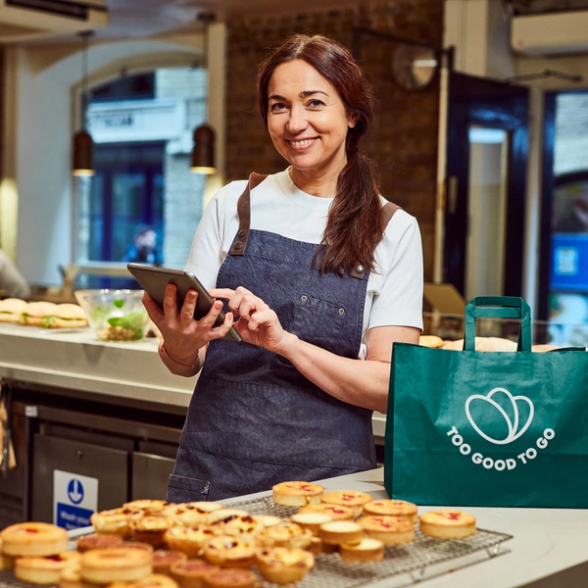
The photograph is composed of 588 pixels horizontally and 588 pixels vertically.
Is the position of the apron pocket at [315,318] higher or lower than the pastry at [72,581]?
higher

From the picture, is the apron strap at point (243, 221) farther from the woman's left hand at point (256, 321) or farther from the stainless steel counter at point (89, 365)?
the stainless steel counter at point (89, 365)

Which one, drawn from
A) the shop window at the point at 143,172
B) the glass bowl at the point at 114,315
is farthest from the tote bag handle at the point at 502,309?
the shop window at the point at 143,172

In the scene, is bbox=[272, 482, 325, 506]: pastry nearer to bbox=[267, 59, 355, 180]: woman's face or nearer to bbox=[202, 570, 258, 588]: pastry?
bbox=[202, 570, 258, 588]: pastry

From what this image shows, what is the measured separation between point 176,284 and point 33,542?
530 mm

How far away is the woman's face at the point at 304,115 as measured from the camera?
170 cm

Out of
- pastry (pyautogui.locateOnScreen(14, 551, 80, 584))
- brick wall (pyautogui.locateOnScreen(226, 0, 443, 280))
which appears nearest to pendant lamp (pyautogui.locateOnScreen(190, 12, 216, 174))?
brick wall (pyautogui.locateOnScreen(226, 0, 443, 280))

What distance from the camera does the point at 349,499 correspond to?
1.33m

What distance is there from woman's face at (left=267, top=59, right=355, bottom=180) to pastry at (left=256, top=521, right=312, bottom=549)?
76 centimetres

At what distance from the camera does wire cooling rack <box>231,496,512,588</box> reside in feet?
3.44

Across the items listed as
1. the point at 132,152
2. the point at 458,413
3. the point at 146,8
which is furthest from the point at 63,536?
the point at 132,152

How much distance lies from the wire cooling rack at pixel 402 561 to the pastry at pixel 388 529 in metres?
0.01

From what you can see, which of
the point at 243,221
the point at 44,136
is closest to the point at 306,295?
the point at 243,221

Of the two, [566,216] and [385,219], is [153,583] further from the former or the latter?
[566,216]

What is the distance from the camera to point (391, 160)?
21.3 feet
